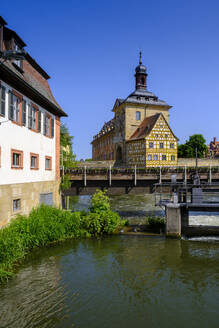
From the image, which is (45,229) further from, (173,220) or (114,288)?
(173,220)

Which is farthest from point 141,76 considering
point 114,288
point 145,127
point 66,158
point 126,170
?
point 114,288

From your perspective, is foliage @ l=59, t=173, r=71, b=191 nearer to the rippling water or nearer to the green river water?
the green river water

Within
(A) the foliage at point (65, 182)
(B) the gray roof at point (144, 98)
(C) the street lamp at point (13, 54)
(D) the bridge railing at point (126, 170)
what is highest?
(B) the gray roof at point (144, 98)

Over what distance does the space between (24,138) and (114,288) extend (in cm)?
927

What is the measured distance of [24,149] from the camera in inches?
557

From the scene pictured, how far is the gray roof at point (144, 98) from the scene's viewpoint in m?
51.7

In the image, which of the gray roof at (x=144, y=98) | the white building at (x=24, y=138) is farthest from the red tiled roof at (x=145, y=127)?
the white building at (x=24, y=138)

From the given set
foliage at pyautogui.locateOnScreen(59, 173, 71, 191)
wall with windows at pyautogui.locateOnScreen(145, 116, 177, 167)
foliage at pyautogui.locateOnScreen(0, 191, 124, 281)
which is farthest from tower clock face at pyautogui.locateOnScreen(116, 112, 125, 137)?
foliage at pyautogui.locateOnScreen(0, 191, 124, 281)

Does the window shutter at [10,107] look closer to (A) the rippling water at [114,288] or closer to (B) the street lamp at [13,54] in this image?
(A) the rippling water at [114,288]

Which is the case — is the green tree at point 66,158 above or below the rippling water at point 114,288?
above

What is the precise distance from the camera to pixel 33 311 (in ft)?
23.3

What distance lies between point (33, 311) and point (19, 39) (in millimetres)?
13147

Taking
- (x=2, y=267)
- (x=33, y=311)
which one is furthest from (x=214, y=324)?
(x=2, y=267)

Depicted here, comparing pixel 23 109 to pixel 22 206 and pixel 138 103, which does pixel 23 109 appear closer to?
pixel 22 206
